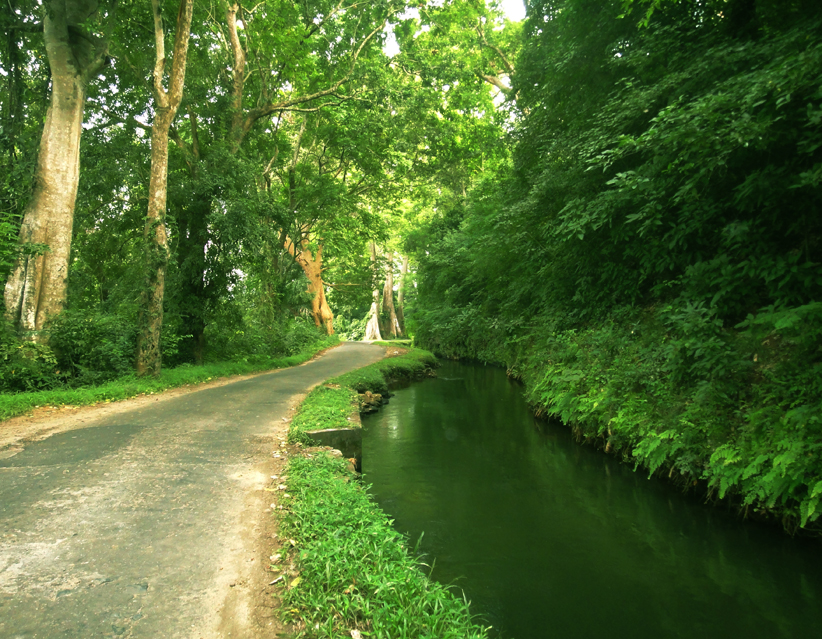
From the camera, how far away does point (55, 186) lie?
891cm

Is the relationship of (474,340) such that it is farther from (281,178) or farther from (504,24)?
(504,24)

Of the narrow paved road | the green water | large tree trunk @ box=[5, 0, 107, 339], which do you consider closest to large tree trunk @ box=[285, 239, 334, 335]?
large tree trunk @ box=[5, 0, 107, 339]

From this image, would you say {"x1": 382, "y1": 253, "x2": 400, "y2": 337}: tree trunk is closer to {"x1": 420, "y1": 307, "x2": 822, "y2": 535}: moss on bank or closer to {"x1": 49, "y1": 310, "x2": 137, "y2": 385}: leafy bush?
{"x1": 49, "y1": 310, "x2": 137, "y2": 385}: leafy bush

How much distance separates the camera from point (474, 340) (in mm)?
23125

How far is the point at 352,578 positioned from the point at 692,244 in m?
7.23

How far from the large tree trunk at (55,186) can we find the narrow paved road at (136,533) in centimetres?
409

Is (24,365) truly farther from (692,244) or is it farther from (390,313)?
(390,313)

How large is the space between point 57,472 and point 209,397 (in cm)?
422

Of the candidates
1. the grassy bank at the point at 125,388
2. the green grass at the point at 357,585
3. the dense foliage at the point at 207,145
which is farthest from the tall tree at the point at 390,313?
the green grass at the point at 357,585

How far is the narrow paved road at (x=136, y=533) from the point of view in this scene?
251 cm

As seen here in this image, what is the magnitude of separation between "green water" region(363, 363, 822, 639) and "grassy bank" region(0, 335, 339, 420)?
4.62 metres

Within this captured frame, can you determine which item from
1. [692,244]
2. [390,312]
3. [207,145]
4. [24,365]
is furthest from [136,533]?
[390,312]

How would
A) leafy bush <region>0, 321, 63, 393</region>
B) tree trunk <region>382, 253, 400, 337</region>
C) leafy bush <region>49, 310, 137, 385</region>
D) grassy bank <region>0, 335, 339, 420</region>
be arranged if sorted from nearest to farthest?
grassy bank <region>0, 335, 339, 420</region>, leafy bush <region>0, 321, 63, 393</region>, leafy bush <region>49, 310, 137, 385</region>, tree trunk <region>382, 253, 400, 337</region>

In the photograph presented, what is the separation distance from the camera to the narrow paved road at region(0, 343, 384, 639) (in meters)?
2.51
